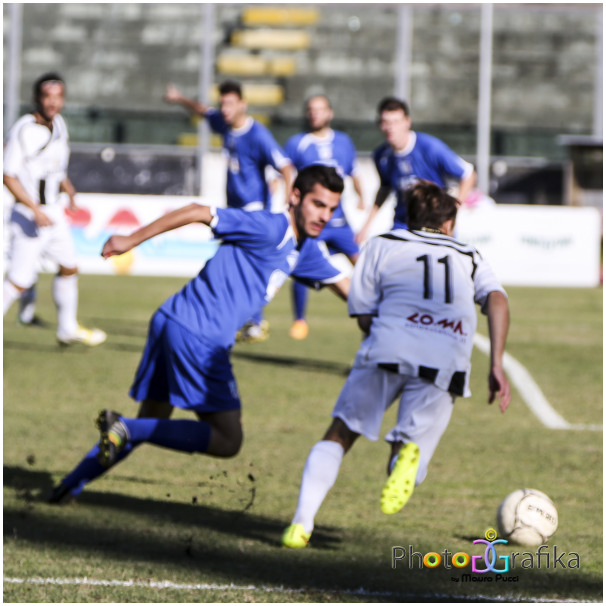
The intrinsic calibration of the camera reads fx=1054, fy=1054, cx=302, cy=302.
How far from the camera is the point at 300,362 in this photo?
9.38m

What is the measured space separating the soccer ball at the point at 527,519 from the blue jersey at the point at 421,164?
160 inches

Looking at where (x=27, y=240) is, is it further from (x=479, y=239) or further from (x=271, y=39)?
(x=271, y=39)

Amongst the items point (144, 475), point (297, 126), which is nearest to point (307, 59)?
point (297, 126)

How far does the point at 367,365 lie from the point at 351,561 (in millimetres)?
764

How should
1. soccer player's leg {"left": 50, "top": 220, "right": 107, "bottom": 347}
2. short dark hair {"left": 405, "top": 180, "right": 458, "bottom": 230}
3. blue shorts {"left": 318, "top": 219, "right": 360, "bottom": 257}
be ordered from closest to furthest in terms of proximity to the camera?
1. short dark hair {"left": 405, "top": 180, "right": 458, "bottom": 230}
2. soccer player's leg {"left": 50, "top": 220, "right": 107, "bottom": 347}
3. blue shorts {"left": 318, "top": 219, "right": 360, "bottom": 257}

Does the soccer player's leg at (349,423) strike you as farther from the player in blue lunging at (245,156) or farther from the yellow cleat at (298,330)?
the player in blue lunging at (245,156)

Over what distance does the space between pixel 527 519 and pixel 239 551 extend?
1183mm

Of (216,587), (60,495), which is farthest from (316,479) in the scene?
(60,495)

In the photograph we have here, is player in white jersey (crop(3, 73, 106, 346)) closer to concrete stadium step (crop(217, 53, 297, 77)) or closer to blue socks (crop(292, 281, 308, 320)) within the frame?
blue socks (crop(292, 281, 308, 320))

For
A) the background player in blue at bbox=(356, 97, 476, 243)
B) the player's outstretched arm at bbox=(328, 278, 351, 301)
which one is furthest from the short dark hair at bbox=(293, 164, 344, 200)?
the background player in blue at bbox=(356, 97, 476, 243)

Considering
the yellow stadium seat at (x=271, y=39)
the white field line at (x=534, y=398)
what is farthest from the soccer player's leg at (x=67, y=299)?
the yellow stadium seat at (x=271, y=39)

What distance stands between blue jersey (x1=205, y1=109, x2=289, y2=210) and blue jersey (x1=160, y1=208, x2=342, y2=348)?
19.2ft

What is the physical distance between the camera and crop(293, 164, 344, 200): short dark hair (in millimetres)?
4293

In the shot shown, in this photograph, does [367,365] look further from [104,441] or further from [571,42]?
[571,42]
